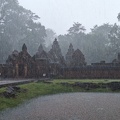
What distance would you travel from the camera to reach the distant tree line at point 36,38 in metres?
54.2

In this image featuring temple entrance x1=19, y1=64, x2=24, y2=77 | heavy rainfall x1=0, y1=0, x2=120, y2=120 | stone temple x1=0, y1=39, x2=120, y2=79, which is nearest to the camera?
heavy rainfall x1=0, y1=0, x2=120, y2=120

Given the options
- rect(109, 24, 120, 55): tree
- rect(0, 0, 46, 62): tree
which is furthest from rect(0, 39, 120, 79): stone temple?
rect(0, 0, 46, 62): tree

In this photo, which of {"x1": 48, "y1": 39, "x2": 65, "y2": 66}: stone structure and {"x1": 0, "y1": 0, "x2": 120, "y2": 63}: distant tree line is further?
{"x1": 0, "y1": 0, "x2": 120, "y2": 63}: distant tree line

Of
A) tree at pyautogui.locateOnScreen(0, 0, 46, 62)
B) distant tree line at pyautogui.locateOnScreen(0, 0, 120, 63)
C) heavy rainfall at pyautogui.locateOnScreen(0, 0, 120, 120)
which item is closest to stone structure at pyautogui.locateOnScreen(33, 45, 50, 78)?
heavy rainfall at pyautogui.locateOnScreen(0, 0, 120, 120)

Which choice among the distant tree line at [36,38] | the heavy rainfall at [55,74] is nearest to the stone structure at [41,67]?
the heavy rainfall at [55,74]

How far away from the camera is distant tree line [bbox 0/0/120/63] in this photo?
54.2 metres

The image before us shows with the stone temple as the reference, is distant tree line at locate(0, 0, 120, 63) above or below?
above

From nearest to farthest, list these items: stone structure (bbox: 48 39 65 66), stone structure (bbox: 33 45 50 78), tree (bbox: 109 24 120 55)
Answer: stone structure (bbox: 33 45 50 78)
stone structure (bbox: 48 39 65 66)
tree (bbox: 109 24 120 55)

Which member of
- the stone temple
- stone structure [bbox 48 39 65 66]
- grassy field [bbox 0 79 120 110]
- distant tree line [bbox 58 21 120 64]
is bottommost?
grassy field [bbox 0 79 120 110]

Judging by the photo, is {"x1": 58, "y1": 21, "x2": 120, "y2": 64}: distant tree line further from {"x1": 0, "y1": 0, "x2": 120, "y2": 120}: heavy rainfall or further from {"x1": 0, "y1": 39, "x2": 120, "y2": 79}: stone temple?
{"x1": 0, "y1": 39, "x2": 120, "y2": 79}: stone temple

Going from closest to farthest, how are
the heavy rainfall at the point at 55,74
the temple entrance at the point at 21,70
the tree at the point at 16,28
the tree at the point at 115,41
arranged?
the heavy rainfall at the point at 55,74 → the temple entrance at the point at 21,70 → the tree at the point at 115,41 → the tree at the point at 16,28

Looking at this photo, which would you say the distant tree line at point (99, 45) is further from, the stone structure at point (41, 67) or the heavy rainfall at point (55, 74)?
the stone structure at point (41, 67)

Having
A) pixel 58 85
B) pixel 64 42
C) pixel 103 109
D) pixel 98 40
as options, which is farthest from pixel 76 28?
pixel 103 109

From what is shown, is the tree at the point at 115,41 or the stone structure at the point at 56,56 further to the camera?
the tree at the point at 115,41
